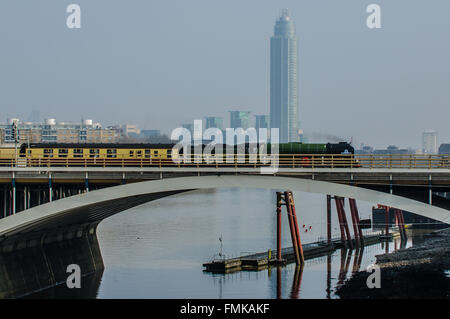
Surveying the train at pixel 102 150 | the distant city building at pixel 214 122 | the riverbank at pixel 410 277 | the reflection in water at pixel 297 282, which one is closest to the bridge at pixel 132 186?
the train at pixel 102 150

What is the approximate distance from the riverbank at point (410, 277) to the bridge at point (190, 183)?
458 inches

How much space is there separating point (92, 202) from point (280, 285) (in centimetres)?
2145

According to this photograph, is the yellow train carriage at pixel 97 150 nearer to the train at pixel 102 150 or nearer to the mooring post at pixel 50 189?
the train at pixel 102 150

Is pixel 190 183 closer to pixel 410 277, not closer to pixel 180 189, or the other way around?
pixel 180 189

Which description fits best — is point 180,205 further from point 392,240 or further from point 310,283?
point 310,283

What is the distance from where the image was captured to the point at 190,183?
52.9 m

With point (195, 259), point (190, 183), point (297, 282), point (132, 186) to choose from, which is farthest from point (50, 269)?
point (195, 259)

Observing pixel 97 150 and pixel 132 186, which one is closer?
pixel 132 186

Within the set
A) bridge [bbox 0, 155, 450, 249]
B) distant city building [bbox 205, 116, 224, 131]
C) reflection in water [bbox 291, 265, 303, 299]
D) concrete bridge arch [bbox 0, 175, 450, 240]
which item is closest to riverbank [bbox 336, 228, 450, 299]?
reflection in water [bbox 291, 265, 303, 299]

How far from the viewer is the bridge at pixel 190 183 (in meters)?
50.4

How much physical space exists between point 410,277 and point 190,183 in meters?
24.9

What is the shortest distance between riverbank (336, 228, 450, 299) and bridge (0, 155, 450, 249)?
11.6 metres
